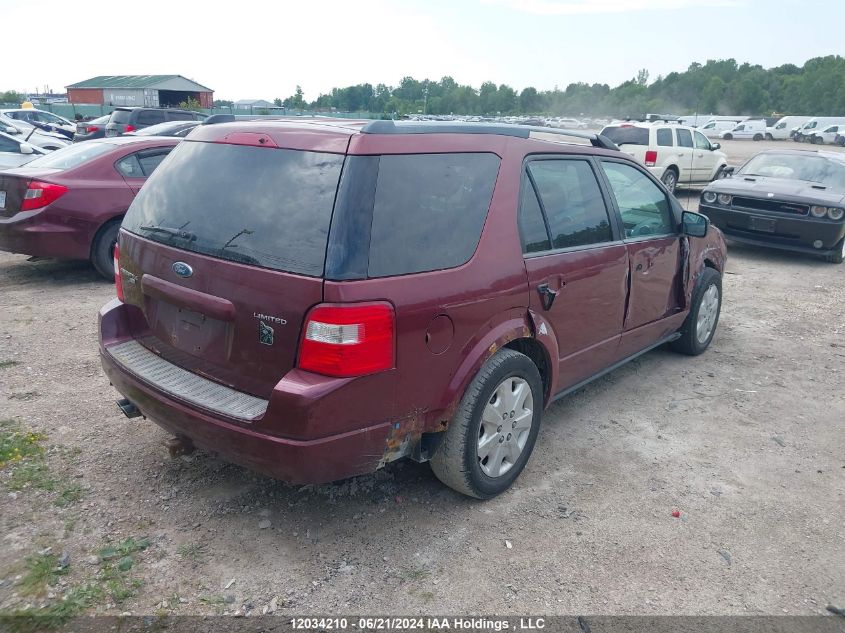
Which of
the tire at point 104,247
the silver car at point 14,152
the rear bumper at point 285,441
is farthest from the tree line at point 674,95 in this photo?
the rear bumper at point 285,441

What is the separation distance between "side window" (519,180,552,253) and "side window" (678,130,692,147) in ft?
49.1

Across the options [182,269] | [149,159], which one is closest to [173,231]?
[182,269]

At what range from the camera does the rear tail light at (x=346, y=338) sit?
2.60 m

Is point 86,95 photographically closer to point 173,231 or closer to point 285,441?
point 173,231

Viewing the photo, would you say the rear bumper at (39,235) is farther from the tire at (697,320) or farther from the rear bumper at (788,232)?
the rear bumper at (788,232)

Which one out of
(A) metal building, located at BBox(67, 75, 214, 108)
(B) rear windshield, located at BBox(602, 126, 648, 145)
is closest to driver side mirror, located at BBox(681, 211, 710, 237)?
(B) rear windshield, located at BBox(602, 126, 648, 145)

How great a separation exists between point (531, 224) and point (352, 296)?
1285 millimetres

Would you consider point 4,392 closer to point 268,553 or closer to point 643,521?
point 268,553

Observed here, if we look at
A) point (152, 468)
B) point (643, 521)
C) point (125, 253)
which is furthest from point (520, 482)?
point (125, 253)

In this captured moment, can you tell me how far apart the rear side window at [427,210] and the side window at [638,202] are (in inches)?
55.3

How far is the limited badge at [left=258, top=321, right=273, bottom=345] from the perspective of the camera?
2.71 metres

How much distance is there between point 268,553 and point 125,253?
1.66m

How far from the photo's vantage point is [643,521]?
334 centimetres

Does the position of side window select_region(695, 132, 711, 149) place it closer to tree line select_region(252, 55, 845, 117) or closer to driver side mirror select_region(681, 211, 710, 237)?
driver side mirror select_region(681, 211, 710, 237)
